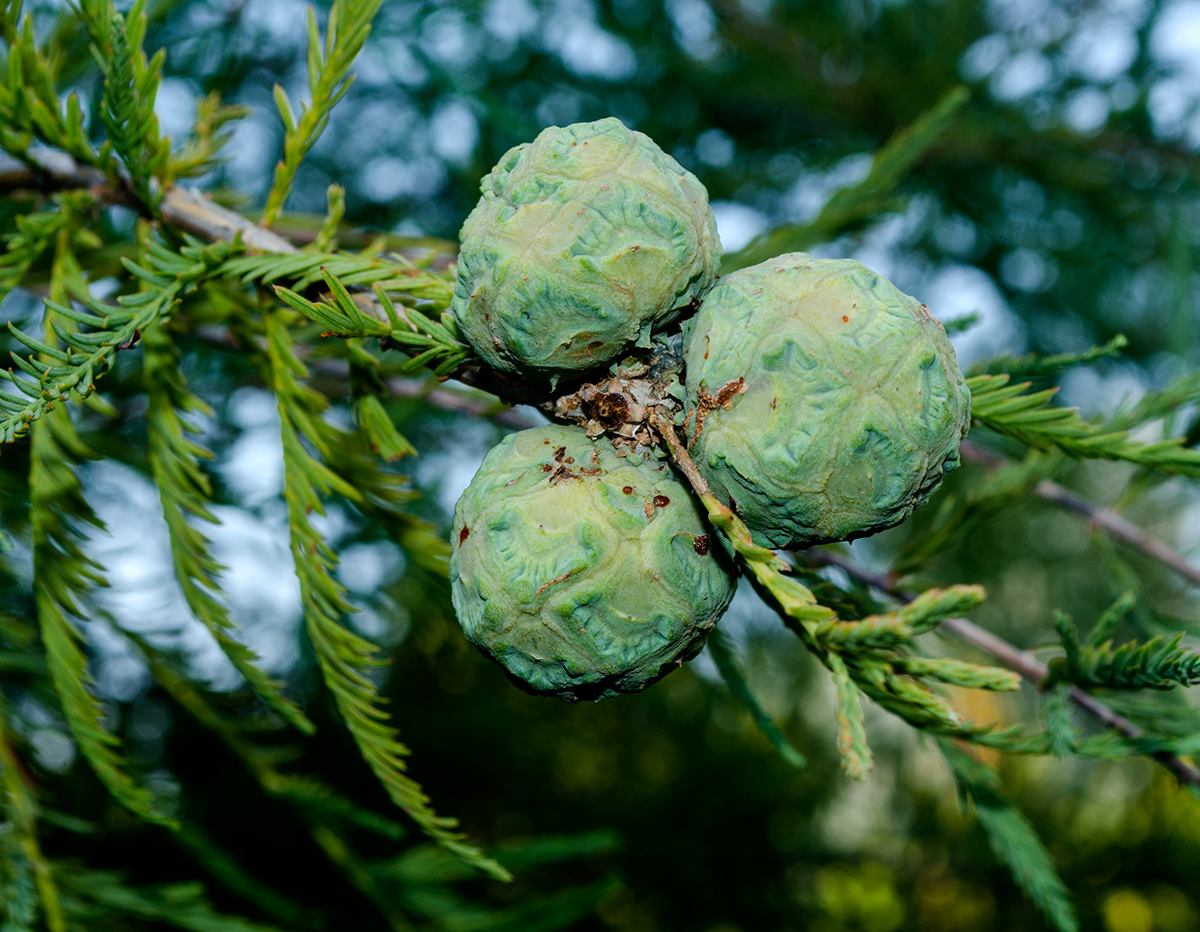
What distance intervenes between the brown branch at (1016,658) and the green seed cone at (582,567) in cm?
38

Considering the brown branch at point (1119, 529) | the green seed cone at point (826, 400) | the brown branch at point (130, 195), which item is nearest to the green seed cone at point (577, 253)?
the green seed cone at point (826, 400)

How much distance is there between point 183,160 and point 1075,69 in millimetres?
2935

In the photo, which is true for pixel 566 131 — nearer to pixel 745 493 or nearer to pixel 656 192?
pixel 656 192

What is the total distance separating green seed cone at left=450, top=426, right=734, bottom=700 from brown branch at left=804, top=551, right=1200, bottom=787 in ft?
1.26

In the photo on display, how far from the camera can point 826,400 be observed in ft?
2.32

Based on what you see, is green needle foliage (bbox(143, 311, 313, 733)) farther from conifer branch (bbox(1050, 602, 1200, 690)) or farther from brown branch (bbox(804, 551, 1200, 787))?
conifer branch (bbox(1050, 602, 1200, 690))

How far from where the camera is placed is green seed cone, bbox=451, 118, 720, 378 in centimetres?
75

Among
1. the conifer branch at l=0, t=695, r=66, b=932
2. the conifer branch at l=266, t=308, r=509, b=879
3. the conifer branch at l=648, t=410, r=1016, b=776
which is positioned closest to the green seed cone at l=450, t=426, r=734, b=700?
the conifer branch at l=648, t=410, r=1016, b=776

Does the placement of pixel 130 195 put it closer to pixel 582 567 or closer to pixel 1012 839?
pixel 582 567

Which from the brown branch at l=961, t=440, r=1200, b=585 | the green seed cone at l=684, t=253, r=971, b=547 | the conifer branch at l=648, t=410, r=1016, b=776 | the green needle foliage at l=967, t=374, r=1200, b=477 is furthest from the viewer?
the brown branch at l=961, t=440, r=1200, b=585

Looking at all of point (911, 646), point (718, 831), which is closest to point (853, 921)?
point (718, 831)

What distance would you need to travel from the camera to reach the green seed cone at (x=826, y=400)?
0.71 metres

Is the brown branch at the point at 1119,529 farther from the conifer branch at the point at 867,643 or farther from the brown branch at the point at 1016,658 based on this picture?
the conifer branch at the point at 867,643

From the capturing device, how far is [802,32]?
2914 mm
